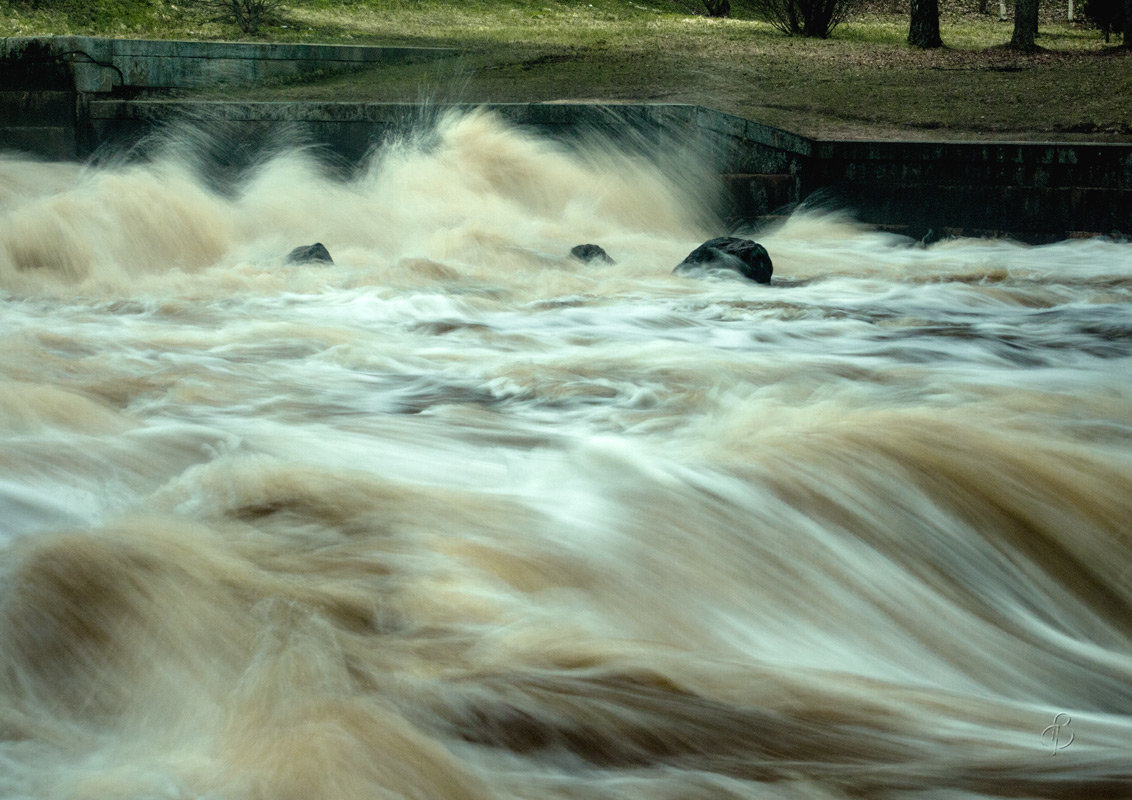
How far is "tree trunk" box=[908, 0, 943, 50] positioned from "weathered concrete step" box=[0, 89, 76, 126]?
36.8 ft

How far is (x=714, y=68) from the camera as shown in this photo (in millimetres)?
12023

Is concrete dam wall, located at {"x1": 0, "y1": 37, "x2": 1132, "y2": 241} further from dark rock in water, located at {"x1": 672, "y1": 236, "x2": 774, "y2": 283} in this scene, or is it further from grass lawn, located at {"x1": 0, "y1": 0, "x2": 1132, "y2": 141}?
dark rock in water, located at {"x1": 672, "y1": 236, "x2": 774, "y2": 283}

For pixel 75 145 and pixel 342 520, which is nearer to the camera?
pixel 342 520

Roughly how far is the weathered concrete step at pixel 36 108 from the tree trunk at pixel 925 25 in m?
11.2

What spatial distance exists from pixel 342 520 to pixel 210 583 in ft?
1.38

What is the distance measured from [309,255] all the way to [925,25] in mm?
11610

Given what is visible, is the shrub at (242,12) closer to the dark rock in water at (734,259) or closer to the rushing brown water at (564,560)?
the dark rock in water at (734,259)

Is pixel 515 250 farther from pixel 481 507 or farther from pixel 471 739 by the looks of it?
pixel 471 739

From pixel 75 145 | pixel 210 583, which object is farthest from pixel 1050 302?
→ pixel 75 145

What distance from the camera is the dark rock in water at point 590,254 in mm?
7309

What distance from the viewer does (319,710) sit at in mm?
1698

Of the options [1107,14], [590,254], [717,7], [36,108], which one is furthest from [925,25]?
[36,108]

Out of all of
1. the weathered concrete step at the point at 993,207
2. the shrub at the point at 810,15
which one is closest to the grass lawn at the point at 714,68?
the shrub at the point at 810,15

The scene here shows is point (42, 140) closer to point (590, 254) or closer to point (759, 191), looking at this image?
point (590, 254)
